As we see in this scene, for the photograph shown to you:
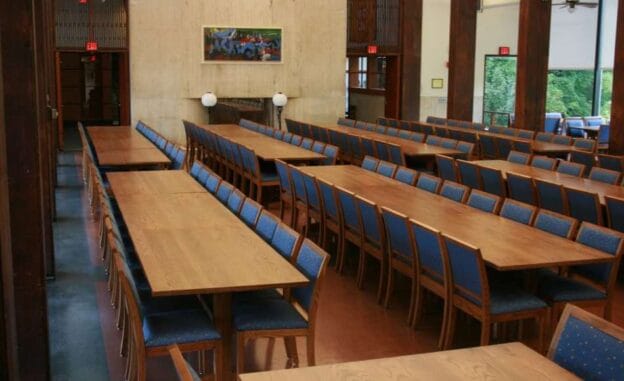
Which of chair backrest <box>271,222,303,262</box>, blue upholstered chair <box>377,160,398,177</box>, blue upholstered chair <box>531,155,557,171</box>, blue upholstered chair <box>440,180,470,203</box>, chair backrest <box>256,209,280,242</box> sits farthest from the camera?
blue upholstered chair <box>531,155,557,171</box>

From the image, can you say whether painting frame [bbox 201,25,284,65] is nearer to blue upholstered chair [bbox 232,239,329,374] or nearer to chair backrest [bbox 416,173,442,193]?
chair backrest [bbox 416,173,442,193]

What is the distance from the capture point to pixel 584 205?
648 centimetres

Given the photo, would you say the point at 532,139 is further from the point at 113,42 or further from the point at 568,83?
the point at 568,83

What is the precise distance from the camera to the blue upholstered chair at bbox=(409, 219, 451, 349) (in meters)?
4.82

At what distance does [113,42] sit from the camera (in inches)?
643

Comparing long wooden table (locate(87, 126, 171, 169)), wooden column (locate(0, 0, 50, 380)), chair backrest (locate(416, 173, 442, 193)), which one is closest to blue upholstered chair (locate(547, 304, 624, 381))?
wooden column (locate(0, 0, 50, 380))

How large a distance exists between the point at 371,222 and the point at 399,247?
1.59ft

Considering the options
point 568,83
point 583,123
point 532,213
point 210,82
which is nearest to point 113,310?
point 532,213

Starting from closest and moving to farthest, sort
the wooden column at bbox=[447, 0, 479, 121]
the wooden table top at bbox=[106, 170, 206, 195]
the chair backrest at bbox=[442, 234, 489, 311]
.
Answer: the chair backrest at bbox=[442, 234, 489, 311] < the wooden table top at bbox=[106, 170, 206, 195] < the wooden column at bbox=[447, 0, 479, 121]

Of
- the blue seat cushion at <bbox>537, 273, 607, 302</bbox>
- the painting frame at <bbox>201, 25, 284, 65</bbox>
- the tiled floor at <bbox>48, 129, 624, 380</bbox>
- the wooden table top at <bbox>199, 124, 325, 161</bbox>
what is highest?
the painting frame at <bbox>201, 25, 284, 65</bbox>

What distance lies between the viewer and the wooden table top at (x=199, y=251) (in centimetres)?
401

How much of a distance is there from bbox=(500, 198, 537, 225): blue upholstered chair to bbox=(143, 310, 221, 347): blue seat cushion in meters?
2.52

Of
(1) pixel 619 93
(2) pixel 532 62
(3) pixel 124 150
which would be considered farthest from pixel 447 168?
(2) pixel 532 62

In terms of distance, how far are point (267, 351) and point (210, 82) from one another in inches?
489
